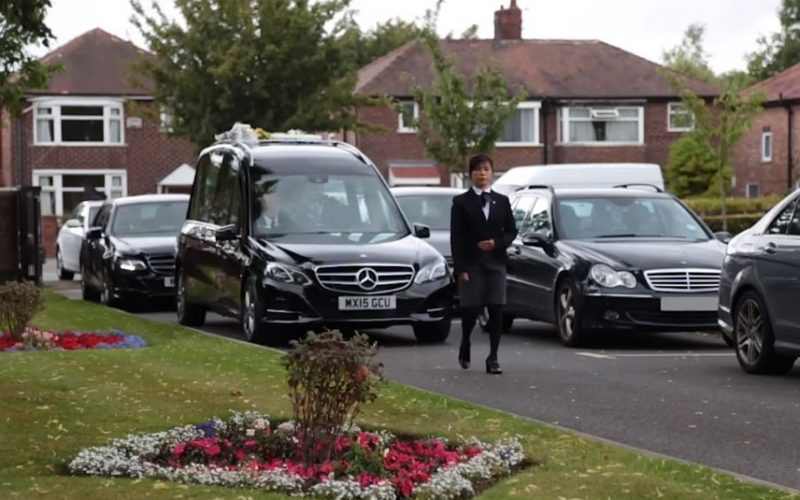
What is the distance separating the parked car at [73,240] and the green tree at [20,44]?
6092 millimetres

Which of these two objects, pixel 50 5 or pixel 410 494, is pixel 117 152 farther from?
pixel 410 494

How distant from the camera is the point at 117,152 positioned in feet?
217

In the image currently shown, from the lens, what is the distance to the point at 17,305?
1788cm

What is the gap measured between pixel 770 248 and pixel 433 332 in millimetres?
5090

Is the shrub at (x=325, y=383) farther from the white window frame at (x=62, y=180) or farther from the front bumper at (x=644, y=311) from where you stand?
the white window frame at (x=62, y=180)

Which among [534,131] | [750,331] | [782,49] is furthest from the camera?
[782,49]

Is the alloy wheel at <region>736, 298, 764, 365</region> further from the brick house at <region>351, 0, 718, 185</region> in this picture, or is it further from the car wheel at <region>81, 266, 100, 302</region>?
the brick house at <region>351, 0, 718, 185</region>

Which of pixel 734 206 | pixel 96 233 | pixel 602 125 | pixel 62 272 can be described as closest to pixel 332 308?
pixel 96 233

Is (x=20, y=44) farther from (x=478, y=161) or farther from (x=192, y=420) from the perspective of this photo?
(x=192, y=420)

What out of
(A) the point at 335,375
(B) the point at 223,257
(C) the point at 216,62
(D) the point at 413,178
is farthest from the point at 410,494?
(D) the point at 413,178

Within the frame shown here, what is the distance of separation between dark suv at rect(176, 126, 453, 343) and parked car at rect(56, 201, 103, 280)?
14.5m

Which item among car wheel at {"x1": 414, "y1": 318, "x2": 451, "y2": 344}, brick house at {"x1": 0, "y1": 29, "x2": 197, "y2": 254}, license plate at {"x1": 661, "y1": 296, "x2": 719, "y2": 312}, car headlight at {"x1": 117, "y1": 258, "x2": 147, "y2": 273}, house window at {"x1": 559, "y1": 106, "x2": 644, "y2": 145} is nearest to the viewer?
license plate at {"x1": 661, "y1": 296, "x2": 719, "y2": 312}

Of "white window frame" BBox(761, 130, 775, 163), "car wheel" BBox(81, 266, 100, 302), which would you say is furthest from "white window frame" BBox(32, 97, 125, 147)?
"car wheel" BBox(81, 266, 100, 302)

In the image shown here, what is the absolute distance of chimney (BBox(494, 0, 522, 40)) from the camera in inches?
2857
